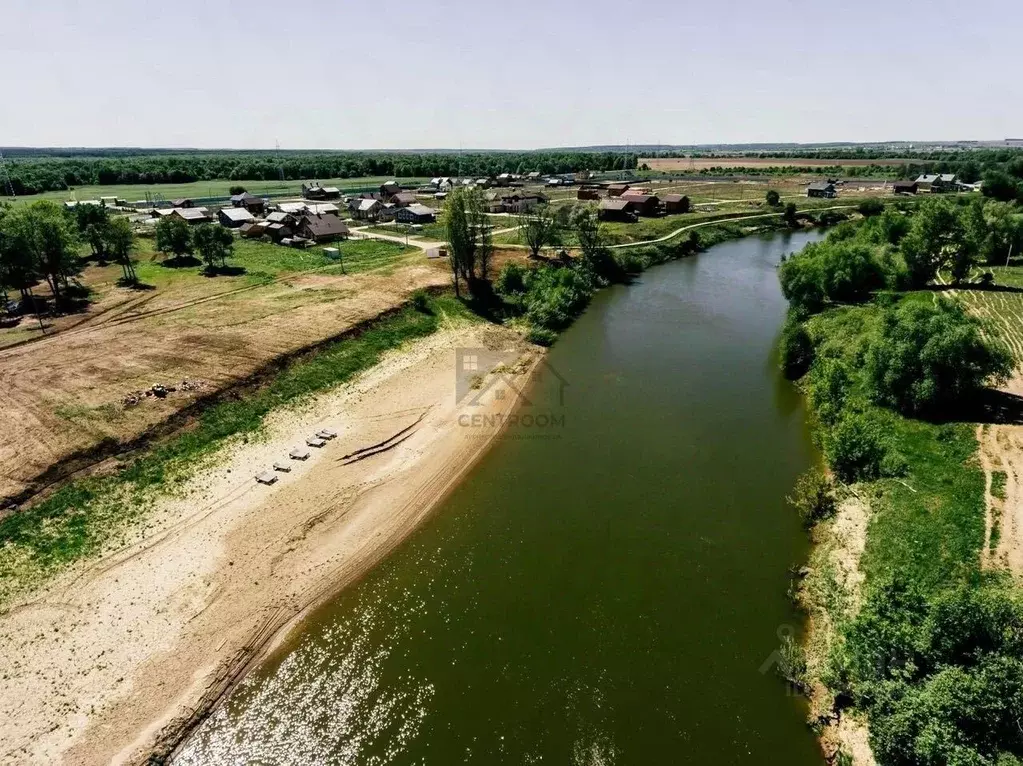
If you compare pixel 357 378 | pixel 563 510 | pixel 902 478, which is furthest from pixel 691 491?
pixel 357 378

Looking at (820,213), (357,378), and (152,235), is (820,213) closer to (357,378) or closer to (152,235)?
(357,378)

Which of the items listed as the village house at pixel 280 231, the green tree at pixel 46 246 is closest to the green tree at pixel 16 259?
the green tree at pixel 46 246

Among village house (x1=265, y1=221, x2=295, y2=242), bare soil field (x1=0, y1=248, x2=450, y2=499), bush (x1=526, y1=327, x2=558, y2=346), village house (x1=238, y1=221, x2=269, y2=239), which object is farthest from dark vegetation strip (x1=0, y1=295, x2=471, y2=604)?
village house (x1=238, y1=221, x2=269, y2=239)

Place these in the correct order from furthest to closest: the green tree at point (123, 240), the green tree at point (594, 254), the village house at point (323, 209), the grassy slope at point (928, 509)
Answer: the village house at point (323, 209), the green tree at point (594, 254), the green tree at point (123, 240), the grassy slope at point (928, 509)

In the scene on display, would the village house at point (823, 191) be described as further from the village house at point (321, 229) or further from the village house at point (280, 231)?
the village house at point (280, 231)

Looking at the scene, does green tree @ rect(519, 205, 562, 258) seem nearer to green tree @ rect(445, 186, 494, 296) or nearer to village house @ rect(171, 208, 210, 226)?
green tree @ rect(445, 186, 494, 296)

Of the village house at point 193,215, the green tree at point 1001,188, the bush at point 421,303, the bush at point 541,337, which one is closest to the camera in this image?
the bush at point 541,337
